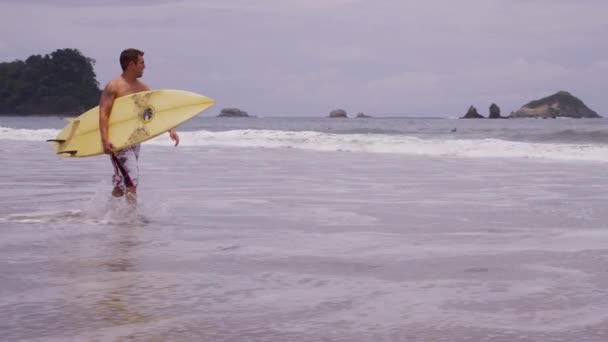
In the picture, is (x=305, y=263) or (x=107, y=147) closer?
(x=305, y=263)

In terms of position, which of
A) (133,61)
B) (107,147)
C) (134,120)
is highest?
(133,61)

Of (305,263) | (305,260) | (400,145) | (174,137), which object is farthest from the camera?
(400,145)

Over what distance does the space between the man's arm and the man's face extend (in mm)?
246

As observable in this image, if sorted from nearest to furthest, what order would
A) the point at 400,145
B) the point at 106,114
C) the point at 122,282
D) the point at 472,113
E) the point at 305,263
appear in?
the point at 122,282 < the point at 305,263 < the point at 106,114 < the point at 400,145 < the point at 472,113

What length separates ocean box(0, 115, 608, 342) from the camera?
3.49 metres

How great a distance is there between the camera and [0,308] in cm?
370

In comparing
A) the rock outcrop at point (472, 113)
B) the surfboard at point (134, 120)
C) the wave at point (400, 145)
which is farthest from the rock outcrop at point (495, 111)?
the surfboard at point (134, 120)

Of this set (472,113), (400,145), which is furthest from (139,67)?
(472,113)

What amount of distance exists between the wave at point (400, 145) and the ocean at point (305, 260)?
643cm

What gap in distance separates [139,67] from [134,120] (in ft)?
1.53

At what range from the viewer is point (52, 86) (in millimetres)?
111938

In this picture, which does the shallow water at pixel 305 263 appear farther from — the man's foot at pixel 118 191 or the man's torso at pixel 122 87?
the man's torso at pixel 122 87

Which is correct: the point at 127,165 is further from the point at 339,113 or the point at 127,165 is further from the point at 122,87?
the point at 339,113

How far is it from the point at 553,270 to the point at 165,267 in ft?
6.62
